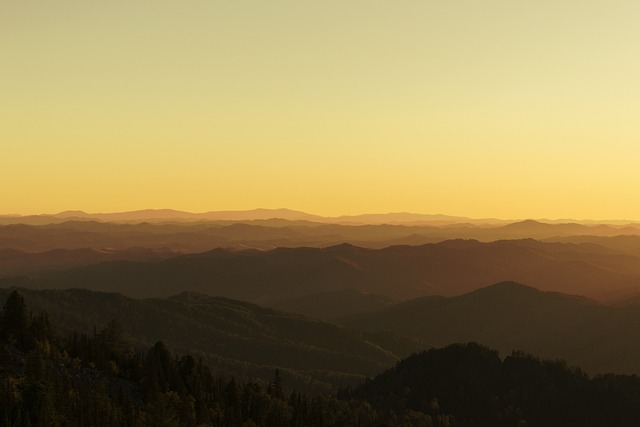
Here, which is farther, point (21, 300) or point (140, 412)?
point (21, 300)

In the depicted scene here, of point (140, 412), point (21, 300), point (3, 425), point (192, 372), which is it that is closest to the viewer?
point (3, 425)

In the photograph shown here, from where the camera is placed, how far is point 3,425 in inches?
5103

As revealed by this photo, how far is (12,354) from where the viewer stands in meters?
153

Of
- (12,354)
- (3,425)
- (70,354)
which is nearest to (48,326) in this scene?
(70,354)

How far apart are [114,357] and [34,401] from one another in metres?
41.4

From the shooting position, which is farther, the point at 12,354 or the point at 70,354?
the point at 70,354

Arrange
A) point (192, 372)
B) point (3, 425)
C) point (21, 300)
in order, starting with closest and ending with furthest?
point (3, 425), point (21, 300), point (192, 372)

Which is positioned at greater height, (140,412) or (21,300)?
(21,300)

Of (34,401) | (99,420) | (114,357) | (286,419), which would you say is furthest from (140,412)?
(286,419)

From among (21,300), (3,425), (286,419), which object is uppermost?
(21,300)

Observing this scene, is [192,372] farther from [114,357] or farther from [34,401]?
[34,401]

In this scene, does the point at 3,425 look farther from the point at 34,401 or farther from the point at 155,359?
the point at 155,359

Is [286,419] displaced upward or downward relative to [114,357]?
downward

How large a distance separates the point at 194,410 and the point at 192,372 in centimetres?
1746
